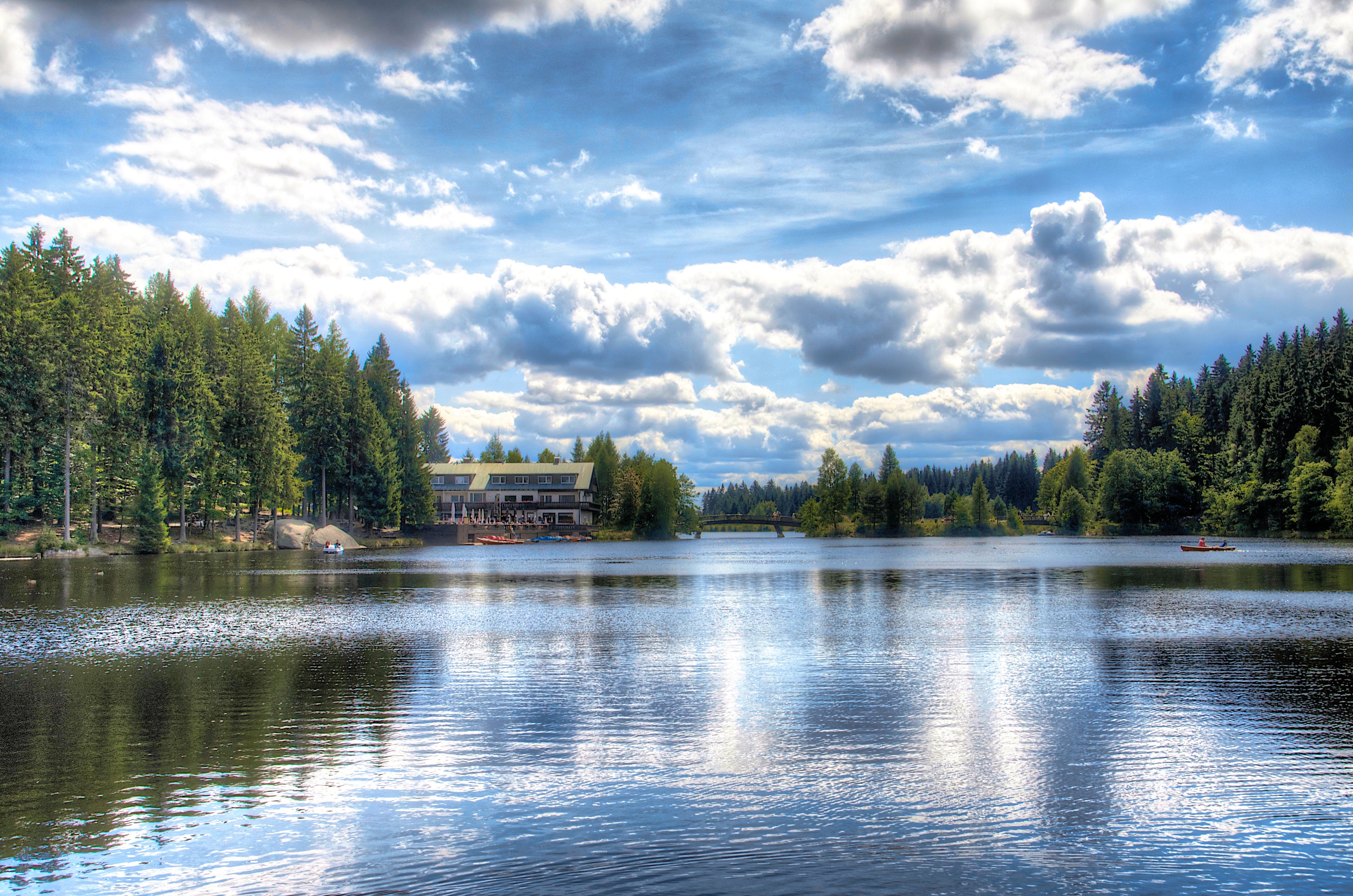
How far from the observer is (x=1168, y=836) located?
10.1 m

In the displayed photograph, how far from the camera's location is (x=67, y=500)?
70.1 metres

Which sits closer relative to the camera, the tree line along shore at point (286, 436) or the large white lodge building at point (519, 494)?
the tree line along shore at point (286, 436)

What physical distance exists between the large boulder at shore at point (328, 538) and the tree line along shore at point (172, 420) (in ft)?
14.2

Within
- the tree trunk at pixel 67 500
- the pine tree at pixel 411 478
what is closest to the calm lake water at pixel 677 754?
the tree trunk at pixel 67 500

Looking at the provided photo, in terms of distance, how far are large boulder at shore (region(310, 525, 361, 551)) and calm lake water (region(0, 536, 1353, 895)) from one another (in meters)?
69.2

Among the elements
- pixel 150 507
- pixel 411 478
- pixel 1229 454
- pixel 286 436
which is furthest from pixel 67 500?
pixel 1229 454

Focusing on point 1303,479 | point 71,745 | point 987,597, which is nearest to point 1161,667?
point 987,597

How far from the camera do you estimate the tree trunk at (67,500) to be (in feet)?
230

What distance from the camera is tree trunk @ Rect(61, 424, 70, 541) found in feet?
230

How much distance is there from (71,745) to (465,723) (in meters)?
6.09

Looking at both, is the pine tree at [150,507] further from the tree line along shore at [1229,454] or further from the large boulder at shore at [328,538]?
the tree line along shore at [1229,454]

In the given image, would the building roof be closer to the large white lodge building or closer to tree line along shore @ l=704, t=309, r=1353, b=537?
the large white lodge building

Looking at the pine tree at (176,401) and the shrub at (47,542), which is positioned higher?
the pine tree at (176,401)

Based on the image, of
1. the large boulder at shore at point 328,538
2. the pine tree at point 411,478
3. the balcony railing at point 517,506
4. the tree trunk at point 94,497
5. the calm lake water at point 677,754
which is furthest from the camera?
the balcony railing at point 517,506
